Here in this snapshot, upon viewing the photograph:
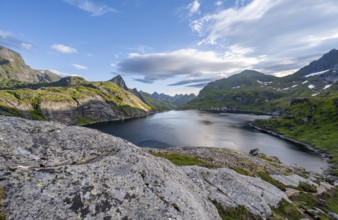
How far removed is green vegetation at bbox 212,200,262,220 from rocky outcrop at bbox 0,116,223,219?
3.37m

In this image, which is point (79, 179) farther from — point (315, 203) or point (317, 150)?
point (317, 150)

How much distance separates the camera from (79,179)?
533 inches

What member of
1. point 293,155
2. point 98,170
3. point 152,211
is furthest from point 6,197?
point 293,155

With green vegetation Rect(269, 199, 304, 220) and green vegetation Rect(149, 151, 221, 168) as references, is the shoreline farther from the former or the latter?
green vegetation Rect(149, 151, 221, 168)

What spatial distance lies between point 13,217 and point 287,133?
20566 centimetres

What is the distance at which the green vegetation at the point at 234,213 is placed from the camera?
2222 centimetres

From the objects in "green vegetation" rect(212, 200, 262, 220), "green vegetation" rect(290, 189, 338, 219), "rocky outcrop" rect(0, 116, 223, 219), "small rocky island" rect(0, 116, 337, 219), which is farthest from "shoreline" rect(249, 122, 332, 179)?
"rocky outcrop" rect(0, 116, 223, 219)

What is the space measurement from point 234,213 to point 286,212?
10305mm

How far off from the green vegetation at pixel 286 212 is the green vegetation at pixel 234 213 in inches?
163

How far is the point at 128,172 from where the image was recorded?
1580 centimetres

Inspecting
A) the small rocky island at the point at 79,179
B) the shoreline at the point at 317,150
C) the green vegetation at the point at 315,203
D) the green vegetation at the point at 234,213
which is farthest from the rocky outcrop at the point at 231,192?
the shoreline at the point at 317,150

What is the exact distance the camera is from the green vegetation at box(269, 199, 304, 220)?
2626 cm

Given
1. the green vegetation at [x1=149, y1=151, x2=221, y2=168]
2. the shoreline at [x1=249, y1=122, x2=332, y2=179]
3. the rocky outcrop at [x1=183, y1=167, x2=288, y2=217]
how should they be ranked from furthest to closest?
1. the shoreline at [x1=249, y1=122, x2=332, y2=179]
2. the green vegetation at [x1=149, y1=151, x2=221, y2=168]
3. the rocky outcrop at [x1=183, y1=167, x2=288, y2=217]

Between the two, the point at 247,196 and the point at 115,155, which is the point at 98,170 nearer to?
the point at 115,155
